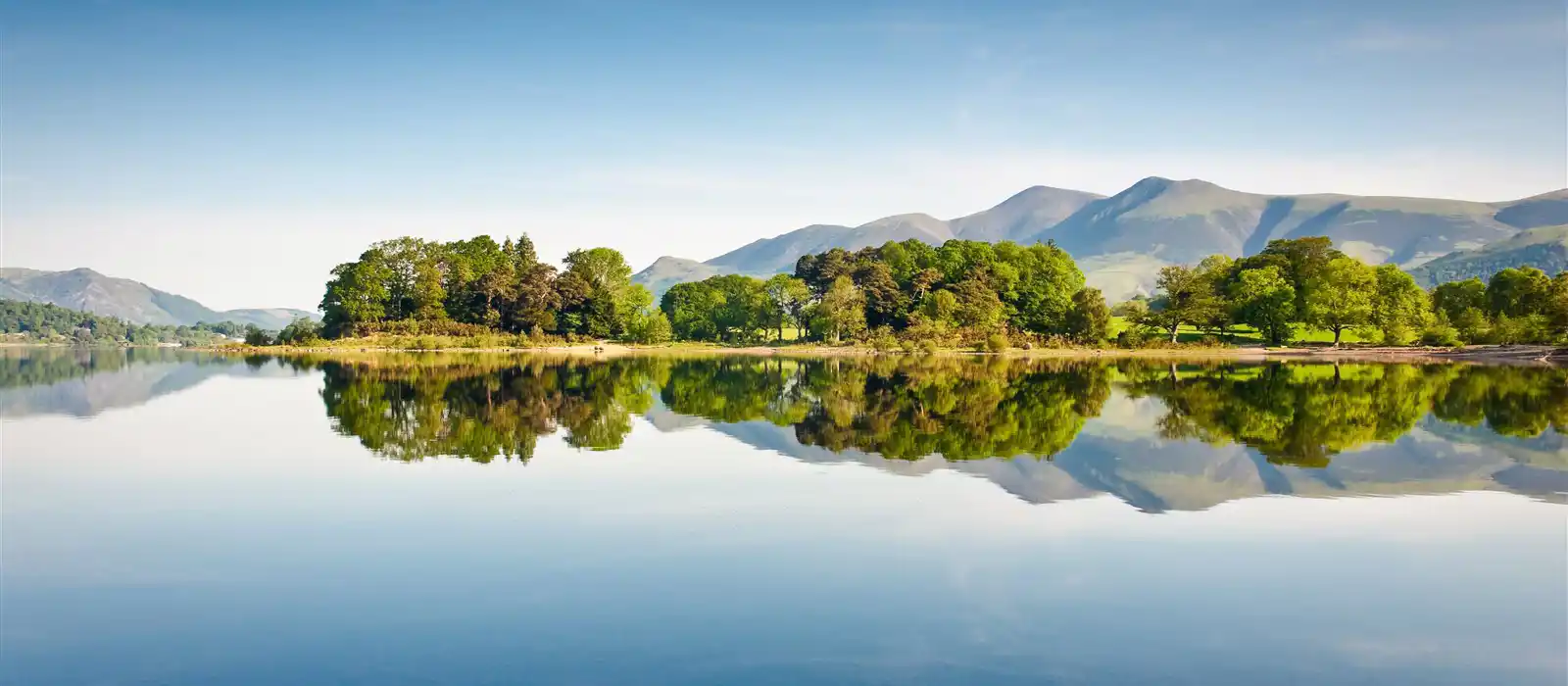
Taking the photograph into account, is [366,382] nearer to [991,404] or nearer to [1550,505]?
[991,404]

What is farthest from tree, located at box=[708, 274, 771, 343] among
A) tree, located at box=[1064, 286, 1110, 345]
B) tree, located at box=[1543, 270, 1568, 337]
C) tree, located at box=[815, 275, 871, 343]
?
tree, located at box=[1543, 270, 1568, 337]

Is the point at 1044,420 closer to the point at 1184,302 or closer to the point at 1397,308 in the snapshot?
the point at 1184,302

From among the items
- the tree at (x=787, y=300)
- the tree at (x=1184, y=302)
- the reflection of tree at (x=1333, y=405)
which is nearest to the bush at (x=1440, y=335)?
the tree at (x=1184, y=302)

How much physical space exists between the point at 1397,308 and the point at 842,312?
53.7m

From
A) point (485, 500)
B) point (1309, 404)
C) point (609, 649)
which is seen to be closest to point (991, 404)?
point (1309, 404)

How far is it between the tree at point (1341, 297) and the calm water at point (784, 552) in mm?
71303

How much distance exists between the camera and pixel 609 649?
27.7ft

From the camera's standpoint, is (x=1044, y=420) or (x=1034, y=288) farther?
(x=1034, y=288)

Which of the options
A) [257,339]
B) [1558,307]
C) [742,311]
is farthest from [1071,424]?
[257,339]

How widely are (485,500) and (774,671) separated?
8692 mm

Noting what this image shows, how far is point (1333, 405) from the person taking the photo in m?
32.3

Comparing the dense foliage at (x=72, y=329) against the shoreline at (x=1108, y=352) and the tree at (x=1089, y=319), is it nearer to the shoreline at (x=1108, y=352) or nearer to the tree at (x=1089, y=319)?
the shoreline at (x=1108, y=352)

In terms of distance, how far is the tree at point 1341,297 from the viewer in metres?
88.4

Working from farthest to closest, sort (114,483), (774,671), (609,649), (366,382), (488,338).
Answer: (488,338) → (366,382) → (114,483) → (609,649) → (774,671)
